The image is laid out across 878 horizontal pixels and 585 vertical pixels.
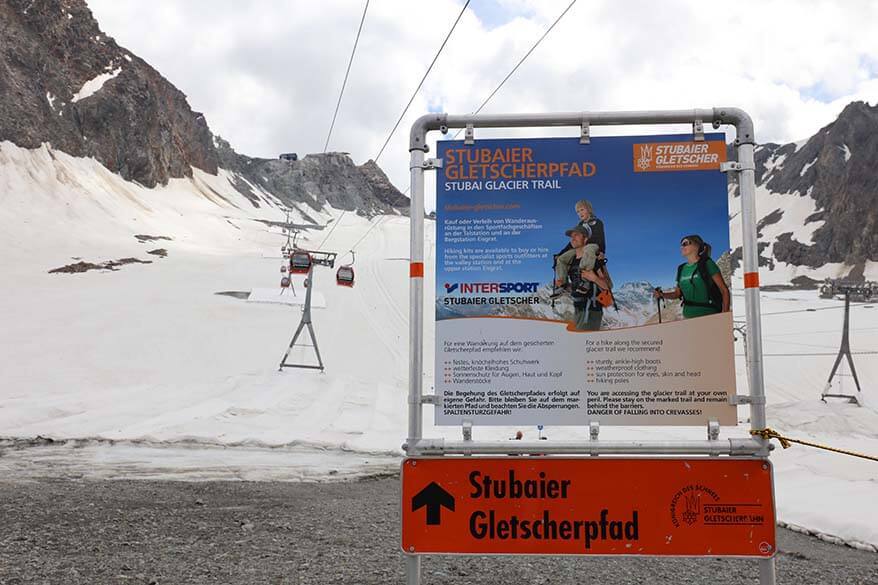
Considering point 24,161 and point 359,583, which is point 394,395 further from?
point 24,161

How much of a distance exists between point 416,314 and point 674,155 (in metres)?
1.92

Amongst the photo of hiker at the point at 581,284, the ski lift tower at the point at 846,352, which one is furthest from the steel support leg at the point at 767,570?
the ski lift tower at the point at 846,352

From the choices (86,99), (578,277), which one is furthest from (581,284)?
(86,99)

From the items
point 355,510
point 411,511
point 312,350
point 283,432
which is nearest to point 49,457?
point 283,432

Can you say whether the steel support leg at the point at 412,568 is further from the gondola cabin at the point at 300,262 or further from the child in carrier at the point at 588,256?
the gondola cabin at the point at 300,262

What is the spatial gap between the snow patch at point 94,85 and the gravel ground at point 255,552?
8790 centimetres

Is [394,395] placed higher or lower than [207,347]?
lower

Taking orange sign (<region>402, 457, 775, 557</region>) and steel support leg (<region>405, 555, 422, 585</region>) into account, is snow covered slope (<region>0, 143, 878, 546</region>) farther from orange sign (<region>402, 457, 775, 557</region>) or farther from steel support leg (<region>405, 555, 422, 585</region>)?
steel support leg (<region>405, 555, 422, 585</region>)

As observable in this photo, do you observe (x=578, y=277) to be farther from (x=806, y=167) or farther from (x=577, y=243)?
(x=806, y=167)

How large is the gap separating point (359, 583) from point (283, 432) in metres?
11.9

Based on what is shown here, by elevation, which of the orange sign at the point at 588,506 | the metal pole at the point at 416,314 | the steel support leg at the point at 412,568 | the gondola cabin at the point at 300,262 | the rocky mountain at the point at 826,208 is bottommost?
the steel support leg at the point at 412,568

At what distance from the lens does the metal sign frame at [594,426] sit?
3.62 m

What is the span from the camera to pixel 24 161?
198 ft

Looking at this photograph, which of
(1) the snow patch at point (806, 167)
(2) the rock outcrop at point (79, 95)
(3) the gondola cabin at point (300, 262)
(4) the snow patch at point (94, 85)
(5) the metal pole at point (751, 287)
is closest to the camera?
(5) the metal pole at point (751, 287)
